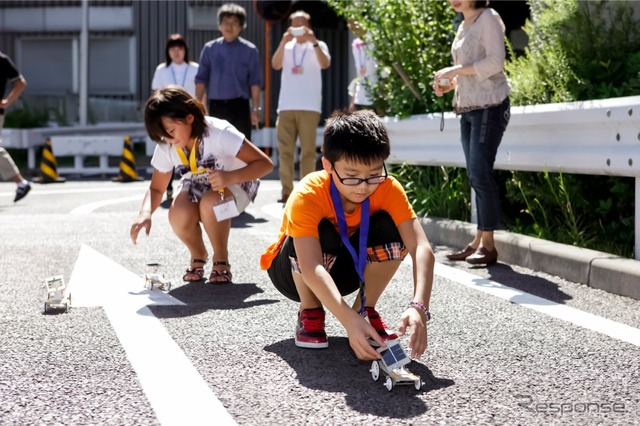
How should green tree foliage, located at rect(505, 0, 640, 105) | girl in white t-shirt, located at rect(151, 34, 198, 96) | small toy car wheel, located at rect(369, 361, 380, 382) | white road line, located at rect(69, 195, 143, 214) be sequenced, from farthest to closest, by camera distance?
girl in white t-shirt, located at rect(151, 34, 198, 96), white road line, located at rect(69, 195, 143, 214), green tree foliage, located at rect(505, 0, 640, 105), small toy car wheel, located at rect(369, 361, 380, 382)

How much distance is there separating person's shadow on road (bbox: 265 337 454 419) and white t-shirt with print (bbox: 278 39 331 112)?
6.64 metres

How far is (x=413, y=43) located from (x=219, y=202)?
3308 millimetres

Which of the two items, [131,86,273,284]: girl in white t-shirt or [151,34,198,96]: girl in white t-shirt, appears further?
[151,34,198,96]: girl in white t-shirt

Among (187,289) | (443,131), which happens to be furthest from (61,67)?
(187,289)

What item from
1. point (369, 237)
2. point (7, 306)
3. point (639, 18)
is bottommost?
point (7, 306)

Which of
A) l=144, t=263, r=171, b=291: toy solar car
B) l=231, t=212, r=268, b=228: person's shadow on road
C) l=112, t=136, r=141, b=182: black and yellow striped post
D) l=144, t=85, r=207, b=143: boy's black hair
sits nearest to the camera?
l=144, t=85, r=207, b=143: boy's black hair

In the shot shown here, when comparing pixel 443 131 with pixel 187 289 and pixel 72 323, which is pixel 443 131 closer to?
pixel 187 289

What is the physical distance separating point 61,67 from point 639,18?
22.5 meters

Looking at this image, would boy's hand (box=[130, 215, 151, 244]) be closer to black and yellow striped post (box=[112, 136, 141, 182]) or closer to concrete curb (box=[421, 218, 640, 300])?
concrete curb (box=[421, 218, 640, 300])

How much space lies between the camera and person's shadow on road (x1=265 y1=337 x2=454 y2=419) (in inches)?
128

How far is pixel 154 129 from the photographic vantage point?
18.0 ft

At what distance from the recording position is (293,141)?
1086cm

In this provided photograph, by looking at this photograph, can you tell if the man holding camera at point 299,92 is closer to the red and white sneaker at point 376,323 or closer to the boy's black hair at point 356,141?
the red and white sneaker at point 376,323

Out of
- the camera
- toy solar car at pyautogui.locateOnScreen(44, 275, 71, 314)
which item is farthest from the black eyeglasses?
the camera
